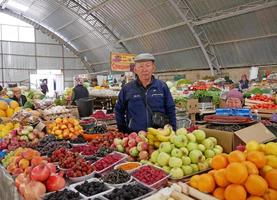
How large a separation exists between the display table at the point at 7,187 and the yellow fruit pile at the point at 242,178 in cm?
155

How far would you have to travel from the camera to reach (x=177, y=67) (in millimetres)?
18219

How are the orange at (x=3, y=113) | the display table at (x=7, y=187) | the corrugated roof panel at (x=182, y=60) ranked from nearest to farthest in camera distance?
the display table at (x=7, y=187) → the orange at (x=3, y=113) → the corrugated roof panel at (x=182, y=60)

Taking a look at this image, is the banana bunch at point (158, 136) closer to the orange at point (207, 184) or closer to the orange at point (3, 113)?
the orange at point (207, 184)

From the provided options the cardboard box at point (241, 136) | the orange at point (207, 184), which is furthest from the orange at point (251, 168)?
the cardboard box at point (241, 136)

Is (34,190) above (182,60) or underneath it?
underneath

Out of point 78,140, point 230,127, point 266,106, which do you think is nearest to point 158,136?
point 230,127

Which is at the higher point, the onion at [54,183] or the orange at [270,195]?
the orange at [270,195]

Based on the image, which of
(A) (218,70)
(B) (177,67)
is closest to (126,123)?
(A) (218,70)

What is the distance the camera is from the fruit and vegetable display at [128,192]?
1.97 m

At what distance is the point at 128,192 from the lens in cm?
200

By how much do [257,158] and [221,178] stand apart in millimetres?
253

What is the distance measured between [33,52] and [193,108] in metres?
19.7

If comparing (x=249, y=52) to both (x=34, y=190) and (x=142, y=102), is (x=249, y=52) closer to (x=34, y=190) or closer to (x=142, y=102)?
(x=142, y=102)

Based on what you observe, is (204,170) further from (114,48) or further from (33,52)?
(33,52)
